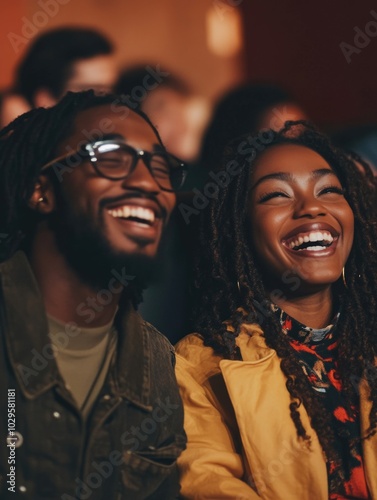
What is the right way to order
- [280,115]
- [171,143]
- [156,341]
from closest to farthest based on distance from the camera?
1. [156,341]
2. [171,143]
3. [280,115]

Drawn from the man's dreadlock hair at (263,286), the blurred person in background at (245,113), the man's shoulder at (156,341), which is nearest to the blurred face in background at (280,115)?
the blurred person in background at (245,113)

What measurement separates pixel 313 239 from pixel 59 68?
79 centimetres

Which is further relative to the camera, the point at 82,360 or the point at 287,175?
the point at 287,175

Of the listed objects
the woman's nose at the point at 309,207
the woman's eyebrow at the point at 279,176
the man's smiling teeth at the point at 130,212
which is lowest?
the man's smiling teeth at the point at 130,212

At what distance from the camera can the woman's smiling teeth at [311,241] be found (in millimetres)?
1681

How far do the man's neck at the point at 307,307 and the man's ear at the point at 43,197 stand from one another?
0.62m

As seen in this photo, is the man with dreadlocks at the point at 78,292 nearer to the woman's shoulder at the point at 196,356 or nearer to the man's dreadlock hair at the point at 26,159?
the man's dreadlock hair at the point at 26,159

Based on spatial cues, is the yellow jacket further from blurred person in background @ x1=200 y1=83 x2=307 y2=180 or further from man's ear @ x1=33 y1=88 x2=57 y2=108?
blurred person in background @ x1=200 y1=83 x2=307 y2=180

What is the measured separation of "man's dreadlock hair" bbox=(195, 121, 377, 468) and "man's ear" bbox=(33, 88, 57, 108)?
43 centimetres

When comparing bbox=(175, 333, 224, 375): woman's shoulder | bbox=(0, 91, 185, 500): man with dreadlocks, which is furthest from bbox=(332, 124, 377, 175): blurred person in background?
bbox=(0, 91, 185, 500): man with dreadlocks

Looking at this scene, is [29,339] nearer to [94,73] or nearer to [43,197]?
[43,197]

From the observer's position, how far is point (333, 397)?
1.67 m

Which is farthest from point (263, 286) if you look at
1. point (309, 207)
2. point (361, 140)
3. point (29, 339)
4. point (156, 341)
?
point (361, 140)

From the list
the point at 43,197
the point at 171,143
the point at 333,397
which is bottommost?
the point at 333,397
